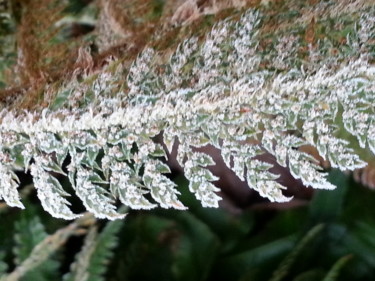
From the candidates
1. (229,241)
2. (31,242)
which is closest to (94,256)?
(31,242)

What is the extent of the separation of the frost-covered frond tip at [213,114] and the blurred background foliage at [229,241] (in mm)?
424

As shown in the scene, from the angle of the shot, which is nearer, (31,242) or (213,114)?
(213,114)

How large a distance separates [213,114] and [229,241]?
58 centimetres

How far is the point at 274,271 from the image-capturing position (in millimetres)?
847

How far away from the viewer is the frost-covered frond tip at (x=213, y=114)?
13.6 inches

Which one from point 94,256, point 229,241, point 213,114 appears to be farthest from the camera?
point 229,241

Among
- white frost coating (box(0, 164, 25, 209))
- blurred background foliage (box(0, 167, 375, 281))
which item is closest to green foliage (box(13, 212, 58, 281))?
blurred background foliage (box(0, 167, 375, 281))

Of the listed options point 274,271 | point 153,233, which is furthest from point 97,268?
point 274,271

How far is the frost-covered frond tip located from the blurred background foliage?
1.39ft

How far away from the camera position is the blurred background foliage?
82cm

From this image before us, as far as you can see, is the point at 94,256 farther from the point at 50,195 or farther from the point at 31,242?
the point at 50,195

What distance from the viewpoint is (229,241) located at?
0.91 meters

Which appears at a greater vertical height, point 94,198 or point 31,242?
point 31,242

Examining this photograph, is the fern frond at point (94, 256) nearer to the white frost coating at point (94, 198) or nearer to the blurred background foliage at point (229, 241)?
the blurred background foliage at point (229, 241)
